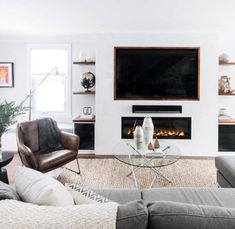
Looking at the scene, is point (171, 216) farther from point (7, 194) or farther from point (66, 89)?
point (66, 89)

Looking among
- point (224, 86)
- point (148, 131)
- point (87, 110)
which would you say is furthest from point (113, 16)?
point (224, 86)

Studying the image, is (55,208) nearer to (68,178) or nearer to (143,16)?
(68,178)

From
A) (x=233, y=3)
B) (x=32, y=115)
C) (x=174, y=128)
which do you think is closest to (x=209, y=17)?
(x=233, y=3)

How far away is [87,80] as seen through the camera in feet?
17.0

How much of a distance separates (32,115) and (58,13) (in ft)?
8.62

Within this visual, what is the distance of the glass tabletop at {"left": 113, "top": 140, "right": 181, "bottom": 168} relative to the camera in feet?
10.7

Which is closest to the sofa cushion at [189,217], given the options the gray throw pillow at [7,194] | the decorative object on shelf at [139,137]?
the gray throw pillow at [7,194]

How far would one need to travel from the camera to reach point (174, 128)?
16.8ft

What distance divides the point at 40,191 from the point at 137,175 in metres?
2.69

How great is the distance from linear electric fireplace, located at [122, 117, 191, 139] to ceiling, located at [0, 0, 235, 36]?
1594 mm

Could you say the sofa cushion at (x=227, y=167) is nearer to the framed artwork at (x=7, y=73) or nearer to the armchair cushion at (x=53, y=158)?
the armchair cushion at (x=53, y=158)

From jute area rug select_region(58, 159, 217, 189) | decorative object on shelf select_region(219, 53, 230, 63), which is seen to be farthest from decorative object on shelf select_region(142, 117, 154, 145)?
decorative object on shelf select_region(219, 53, 230, 63)

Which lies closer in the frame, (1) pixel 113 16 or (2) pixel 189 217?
(2) pixel 189 217

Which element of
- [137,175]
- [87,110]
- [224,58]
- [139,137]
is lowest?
[137,175]
